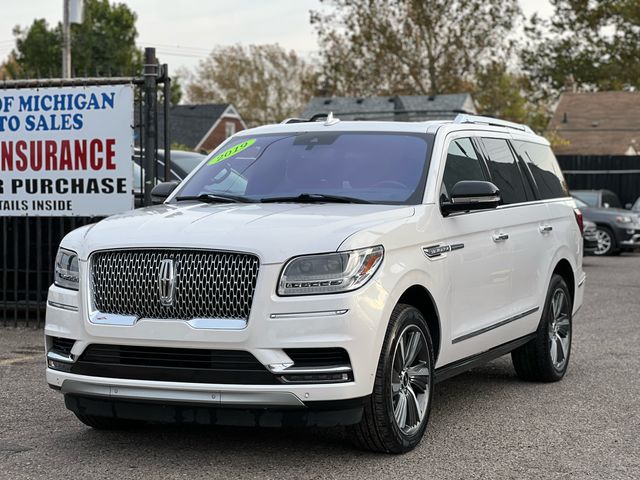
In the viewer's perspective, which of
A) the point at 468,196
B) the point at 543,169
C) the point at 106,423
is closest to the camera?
the point at 106,423

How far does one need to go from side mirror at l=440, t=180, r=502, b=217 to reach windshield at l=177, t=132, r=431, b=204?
0.63ft

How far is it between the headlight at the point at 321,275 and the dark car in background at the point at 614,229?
20415 millimetres

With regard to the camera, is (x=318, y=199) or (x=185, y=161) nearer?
(x=318, y=199)

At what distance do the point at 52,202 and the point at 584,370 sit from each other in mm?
5449

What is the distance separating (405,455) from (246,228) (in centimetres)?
149

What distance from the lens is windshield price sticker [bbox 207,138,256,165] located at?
24.2 ft

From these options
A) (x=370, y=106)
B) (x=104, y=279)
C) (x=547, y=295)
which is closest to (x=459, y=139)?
(x=547, y=295)

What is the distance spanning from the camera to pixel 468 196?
6.49 metres

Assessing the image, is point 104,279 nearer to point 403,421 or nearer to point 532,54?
point 403,421

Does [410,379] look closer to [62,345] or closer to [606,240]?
[62,345]

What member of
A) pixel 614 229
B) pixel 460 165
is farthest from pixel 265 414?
pixel 614 229

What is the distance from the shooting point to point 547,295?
8.21 meters

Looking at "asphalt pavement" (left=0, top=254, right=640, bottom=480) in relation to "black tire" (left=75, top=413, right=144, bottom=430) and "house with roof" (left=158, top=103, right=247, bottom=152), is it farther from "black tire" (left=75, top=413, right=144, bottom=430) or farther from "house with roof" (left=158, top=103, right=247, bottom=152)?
"house with roof" (left=158, top=103, right=247, bottom=152)

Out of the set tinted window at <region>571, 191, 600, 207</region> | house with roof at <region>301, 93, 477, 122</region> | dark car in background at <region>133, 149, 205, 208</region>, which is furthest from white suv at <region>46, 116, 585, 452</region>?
house with roof at <region>301, 93, 477, 122</region>
